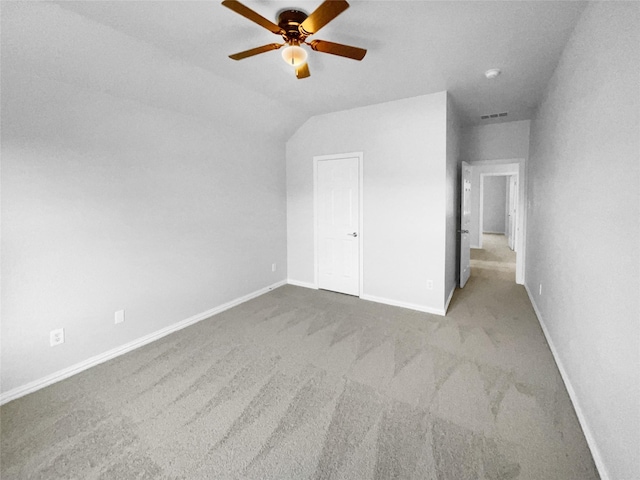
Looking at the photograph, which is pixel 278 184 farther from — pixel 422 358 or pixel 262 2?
pixel 422 358

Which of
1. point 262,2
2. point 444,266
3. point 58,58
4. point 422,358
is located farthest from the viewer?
point 444,266

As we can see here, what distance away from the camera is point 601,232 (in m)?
1.57

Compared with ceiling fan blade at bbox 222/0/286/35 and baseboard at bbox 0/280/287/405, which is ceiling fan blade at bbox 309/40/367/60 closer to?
ceiling fan blade at bbox 222/0/286/35

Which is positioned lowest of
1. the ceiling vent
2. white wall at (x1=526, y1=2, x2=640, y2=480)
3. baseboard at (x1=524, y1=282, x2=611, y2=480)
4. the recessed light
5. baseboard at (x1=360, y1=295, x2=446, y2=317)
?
baseboard at (x1=524, y1=282, x2=611, y2=480)

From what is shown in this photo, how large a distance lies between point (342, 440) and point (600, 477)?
128 centimetres

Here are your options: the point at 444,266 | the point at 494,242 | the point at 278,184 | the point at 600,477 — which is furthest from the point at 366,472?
the point at 494,242

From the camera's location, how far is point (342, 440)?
1.67m

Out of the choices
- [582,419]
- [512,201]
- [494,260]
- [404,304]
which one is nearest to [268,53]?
[404,304]

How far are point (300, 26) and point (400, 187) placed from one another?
2279 millimetres

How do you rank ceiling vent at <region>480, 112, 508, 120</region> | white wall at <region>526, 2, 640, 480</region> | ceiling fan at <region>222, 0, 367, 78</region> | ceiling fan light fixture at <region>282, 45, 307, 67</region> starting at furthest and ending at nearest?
ceiling vent at <region>480, 112, 508, 120</region>
ceiling fan light fixture at <region>282, 45, 307, 67</region>
ceiling fan at <region>222, 0, 367, 78</region>
white wall at <region>526, 2, 640, 480</region>

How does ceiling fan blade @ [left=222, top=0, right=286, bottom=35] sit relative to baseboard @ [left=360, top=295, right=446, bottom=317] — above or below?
above

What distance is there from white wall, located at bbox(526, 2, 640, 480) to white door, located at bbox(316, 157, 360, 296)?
2215mm

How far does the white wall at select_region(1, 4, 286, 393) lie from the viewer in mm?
2076

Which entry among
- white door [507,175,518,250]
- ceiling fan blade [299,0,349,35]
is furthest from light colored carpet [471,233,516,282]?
ceiling fan blade [299,0,349,35]
